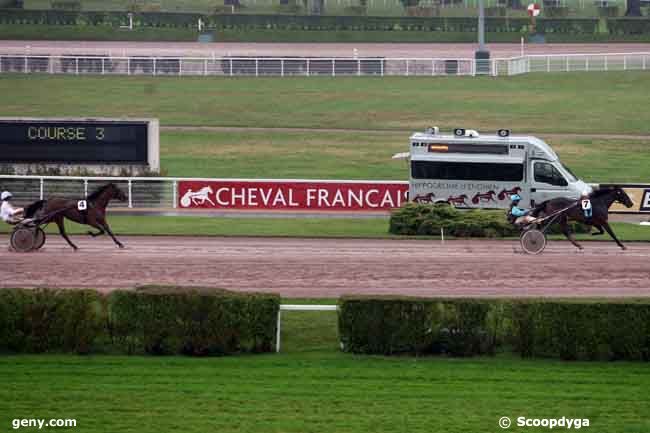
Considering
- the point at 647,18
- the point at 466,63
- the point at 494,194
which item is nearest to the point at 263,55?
the point at 466,63

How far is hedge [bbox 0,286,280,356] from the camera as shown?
14344 mm

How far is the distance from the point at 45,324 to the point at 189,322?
1.78m

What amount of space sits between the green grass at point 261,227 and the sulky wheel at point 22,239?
9.97 ft

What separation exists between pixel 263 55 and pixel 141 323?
4398 cm

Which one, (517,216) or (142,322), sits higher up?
(517,216)

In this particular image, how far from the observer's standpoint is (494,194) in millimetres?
26453

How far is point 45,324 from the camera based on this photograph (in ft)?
47.1

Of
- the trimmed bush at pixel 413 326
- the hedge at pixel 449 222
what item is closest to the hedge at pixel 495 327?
the trimmed bush at pixel 413 326

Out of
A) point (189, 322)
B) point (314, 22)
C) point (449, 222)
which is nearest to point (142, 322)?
point (189, 322)

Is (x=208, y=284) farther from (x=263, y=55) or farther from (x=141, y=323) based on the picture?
(x=263, y=55)

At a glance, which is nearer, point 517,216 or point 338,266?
point 338,266

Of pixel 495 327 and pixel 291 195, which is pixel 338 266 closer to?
pixel 495 327

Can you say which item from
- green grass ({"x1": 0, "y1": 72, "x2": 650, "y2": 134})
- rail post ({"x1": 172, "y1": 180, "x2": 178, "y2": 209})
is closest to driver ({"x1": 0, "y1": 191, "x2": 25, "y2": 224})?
rail post ({"x1": 172, "y1": 180, "x2": 178, "y2": 209})

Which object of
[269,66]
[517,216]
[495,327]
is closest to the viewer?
[495,327]
